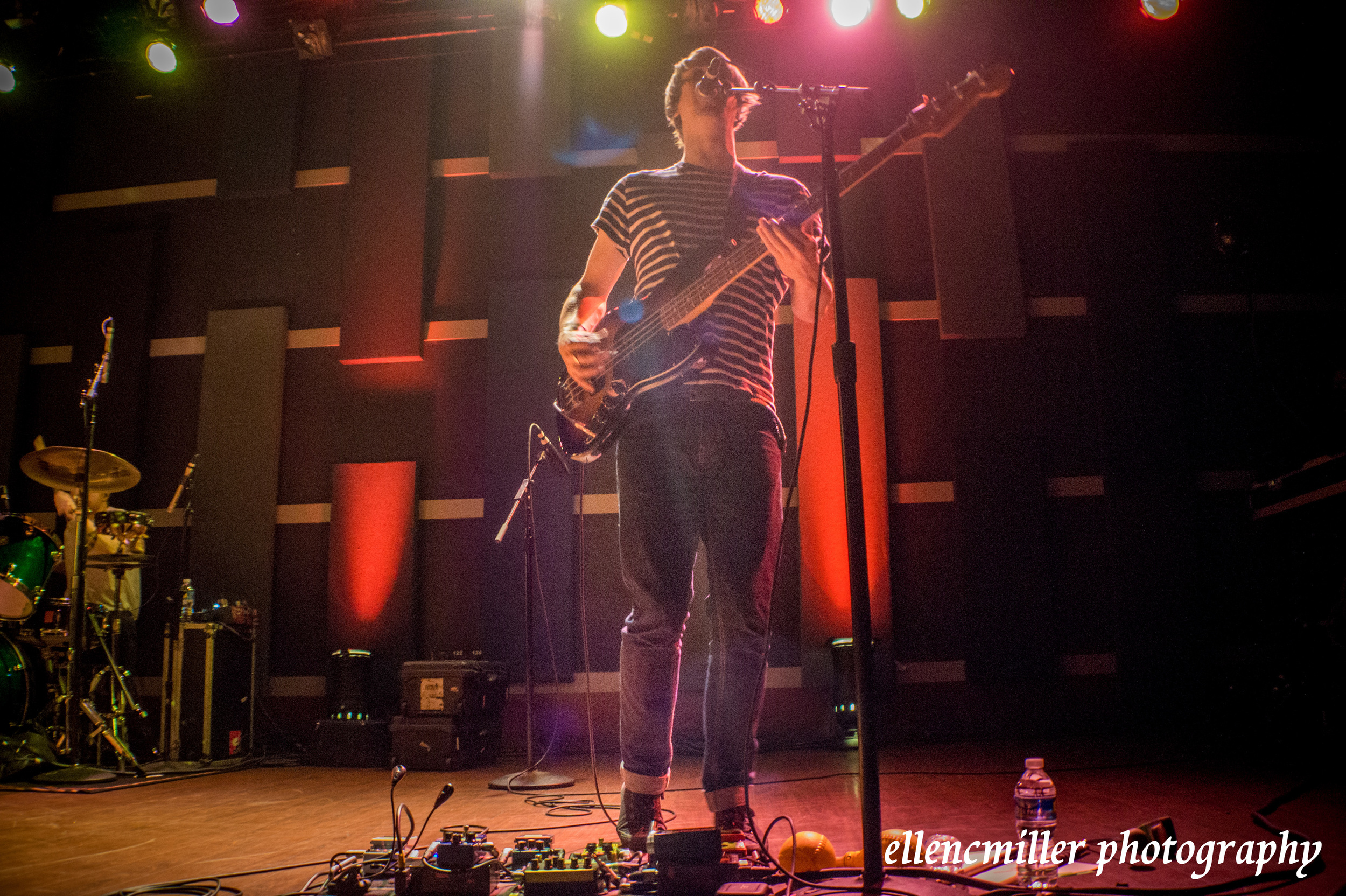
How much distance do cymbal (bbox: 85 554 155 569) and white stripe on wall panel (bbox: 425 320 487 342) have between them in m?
1.87

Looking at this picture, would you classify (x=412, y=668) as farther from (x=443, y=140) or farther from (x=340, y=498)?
(x=443, y=140)

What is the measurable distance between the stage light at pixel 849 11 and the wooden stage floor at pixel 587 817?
13.4 feet

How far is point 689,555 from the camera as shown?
2135 mm

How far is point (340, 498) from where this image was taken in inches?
185

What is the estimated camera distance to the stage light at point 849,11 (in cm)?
484

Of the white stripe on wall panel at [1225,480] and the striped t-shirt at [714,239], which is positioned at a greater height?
the striped t-shirt at [714,239]

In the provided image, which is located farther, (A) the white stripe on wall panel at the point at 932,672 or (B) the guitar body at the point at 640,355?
(A) the white stripe on wall panel at the point at 932,672

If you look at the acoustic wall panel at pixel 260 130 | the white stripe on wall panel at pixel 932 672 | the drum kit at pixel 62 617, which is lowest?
the white stripe on wall panel at pixel 932 672

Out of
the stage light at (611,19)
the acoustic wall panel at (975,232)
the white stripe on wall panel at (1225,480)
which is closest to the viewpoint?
the white stripe on wall panel at (1225,480)

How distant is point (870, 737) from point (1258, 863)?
1.01 m

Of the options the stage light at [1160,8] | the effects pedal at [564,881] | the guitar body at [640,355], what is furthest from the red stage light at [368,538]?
the stage light at [1160,8]

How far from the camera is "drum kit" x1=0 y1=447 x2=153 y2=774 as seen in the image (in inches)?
155

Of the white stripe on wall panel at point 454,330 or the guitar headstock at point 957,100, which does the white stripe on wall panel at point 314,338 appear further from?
the guitar headstock at point 957,100

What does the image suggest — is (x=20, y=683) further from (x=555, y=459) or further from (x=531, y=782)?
(x=555, y=459)
